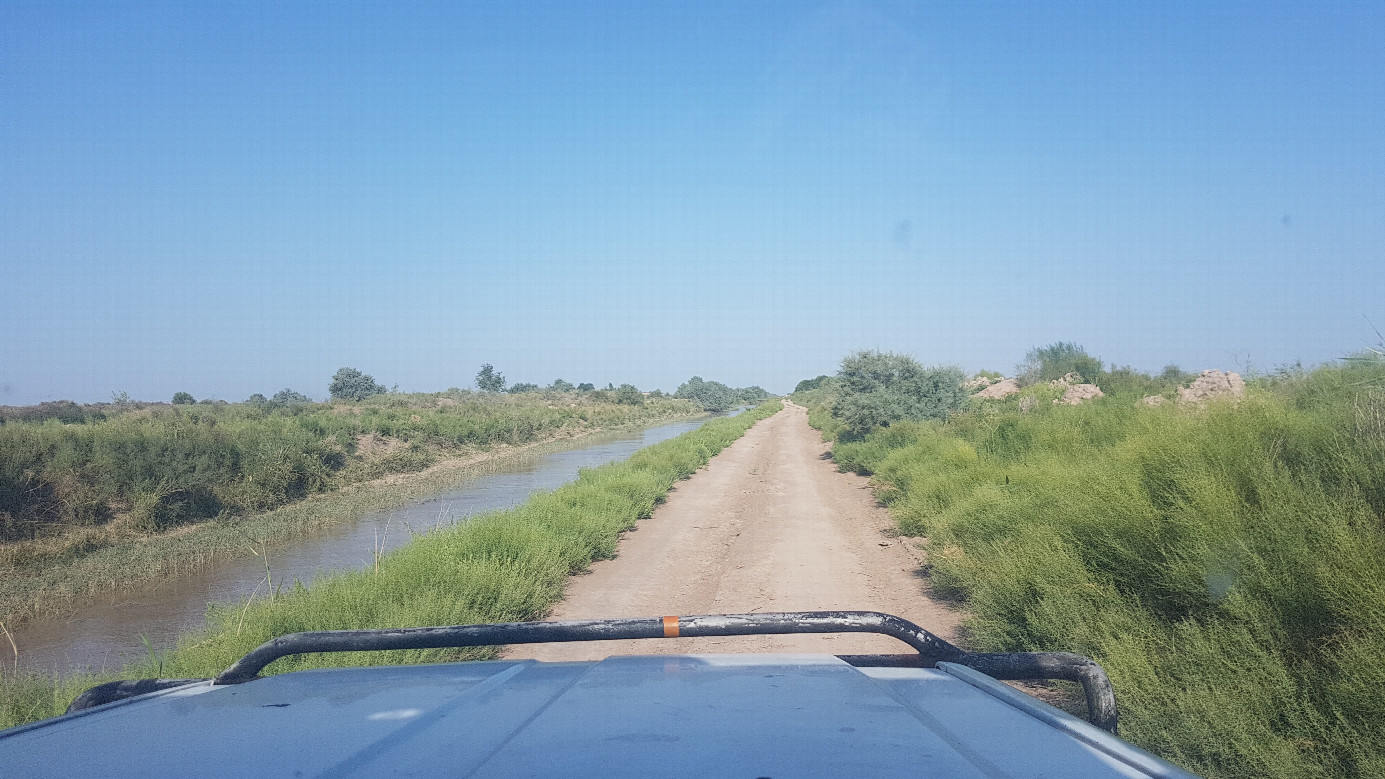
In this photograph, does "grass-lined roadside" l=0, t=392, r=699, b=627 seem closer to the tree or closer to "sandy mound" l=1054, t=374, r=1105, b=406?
the tree

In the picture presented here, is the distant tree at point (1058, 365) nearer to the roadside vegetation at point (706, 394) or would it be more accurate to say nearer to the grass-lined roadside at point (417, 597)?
the grass-lined roadside at point (417, 597)

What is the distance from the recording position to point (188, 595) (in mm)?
10477

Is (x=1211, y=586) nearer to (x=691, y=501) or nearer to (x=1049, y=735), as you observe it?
(x=1049, y=735)

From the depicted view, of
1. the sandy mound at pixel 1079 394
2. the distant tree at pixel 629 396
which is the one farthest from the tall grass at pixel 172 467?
the distant tree at pixel 629 396

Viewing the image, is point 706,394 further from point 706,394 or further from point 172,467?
point 172,467

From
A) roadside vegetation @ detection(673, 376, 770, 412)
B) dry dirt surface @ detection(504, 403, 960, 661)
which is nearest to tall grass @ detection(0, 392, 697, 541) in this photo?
dry dirt surface @ detection(504, 403, 960, 661)

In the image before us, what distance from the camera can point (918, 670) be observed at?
8.54ft

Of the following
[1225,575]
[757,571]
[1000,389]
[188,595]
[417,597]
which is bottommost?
[188,595]

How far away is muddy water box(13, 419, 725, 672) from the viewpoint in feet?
26.2

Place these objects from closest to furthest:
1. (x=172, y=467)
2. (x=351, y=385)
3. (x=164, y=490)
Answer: (x=164, y=490)
(x=172, y=467)
(x=351, y=385)

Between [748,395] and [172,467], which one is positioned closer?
[172,467]

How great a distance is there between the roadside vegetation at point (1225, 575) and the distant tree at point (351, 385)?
7512 centimetres

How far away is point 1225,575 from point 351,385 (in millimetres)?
79861

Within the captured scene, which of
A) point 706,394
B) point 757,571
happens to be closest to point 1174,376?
point 757,571
